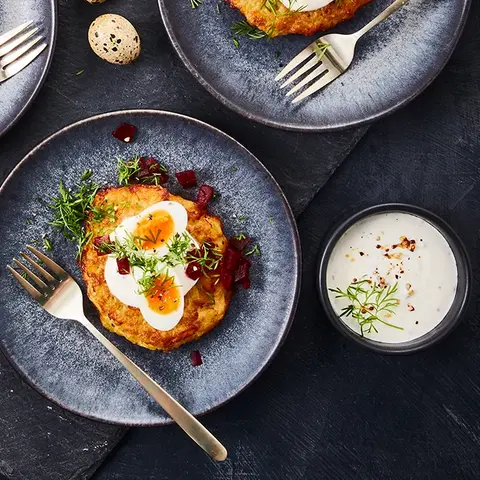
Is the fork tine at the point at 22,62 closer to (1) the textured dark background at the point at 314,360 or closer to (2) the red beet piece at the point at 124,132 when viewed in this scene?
(1) the textured dark background at the point at 314,360

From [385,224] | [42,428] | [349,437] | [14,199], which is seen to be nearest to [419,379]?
[349,437]

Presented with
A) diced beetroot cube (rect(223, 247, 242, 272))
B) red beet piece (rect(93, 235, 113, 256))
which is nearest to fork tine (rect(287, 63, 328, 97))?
diced beetroot cube (rect(223, 247, 242, 272))

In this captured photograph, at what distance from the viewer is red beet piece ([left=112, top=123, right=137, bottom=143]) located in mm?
2979

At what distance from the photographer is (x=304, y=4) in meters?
2.89

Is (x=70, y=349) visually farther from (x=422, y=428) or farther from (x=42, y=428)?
(x=422, y=428)

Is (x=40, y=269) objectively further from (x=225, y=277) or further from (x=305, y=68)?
(x=305, y=68)

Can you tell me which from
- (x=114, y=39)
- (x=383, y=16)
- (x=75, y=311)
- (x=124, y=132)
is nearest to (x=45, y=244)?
(x=75, y=311)

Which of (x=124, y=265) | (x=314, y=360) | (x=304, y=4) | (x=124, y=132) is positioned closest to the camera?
(x=124, y=265)

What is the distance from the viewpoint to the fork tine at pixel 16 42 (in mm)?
3053

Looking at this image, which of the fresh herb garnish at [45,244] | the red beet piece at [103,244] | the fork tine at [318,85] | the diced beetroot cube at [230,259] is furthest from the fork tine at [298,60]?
the fresh herb garnish at [45,244]

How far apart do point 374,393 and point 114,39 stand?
2140mm

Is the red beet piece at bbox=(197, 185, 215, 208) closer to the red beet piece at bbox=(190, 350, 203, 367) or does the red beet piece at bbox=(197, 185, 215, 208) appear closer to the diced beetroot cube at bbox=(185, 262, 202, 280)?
the diced beetroot cube at bbox=(185, 262, 202, 280)

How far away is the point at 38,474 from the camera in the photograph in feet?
10.7

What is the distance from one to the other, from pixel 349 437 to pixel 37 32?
8.18 ft
